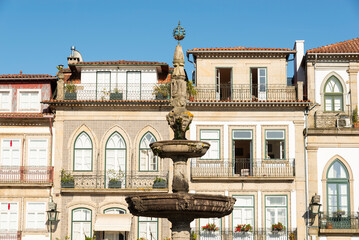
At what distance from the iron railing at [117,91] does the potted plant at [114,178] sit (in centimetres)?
355

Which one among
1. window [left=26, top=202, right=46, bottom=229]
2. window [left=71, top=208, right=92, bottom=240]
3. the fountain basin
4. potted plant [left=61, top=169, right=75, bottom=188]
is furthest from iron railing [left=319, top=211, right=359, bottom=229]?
the fountain basin

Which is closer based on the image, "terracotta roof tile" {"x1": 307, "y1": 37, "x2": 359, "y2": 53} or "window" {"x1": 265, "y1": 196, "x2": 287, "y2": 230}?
"window" {"x1": 265, "y1": 196, "x2": 287, "y2": 230}

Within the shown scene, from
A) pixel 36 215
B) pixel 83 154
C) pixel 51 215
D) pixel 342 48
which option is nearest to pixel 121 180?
pixel 83 154

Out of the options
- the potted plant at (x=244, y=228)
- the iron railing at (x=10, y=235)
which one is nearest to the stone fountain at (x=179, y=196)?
the potted plant at (x=244, y=228)

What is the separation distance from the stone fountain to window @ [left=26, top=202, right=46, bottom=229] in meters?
16.8

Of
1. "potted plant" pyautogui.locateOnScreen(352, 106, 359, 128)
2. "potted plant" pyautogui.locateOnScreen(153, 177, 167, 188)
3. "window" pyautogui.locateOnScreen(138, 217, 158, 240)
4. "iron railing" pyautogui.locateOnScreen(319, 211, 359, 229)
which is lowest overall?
"window" pyautogui.locateOnScreen(138, 217, 158, 240)

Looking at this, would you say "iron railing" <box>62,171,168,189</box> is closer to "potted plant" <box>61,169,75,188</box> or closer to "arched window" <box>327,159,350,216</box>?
"potted plant" <box>61,169,75,188</box>

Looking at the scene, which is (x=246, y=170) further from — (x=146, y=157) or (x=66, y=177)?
(x=66, y=177)

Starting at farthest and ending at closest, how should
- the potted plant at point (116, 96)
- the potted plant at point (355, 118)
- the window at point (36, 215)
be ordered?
the potted plant at point (116, 96)
the potted plant at point (355, 118)
the window at point (36, 215)

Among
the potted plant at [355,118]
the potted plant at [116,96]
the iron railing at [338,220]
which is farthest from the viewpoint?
the potted plant at [116,96]

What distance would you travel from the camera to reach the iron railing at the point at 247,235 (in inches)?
1380

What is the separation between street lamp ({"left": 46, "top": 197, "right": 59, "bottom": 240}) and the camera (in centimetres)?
3488

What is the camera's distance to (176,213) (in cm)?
1941

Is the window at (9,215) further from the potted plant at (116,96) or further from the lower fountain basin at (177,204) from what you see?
the lower fountain basin at (177,204)
